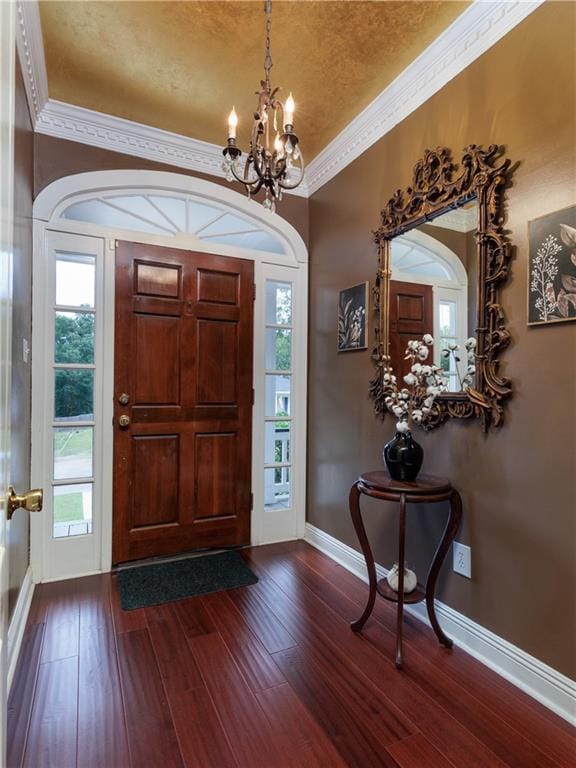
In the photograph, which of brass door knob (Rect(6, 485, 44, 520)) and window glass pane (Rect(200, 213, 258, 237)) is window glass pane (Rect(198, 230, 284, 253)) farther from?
brass door knob (Rect(6, 485, 44, 520))

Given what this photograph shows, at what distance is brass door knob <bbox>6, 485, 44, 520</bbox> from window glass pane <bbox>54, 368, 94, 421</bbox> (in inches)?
74.4

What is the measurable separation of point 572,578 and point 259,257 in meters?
2.62

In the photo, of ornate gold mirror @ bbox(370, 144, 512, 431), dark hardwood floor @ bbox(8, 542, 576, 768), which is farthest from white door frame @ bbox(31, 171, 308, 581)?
ornate gold mirror @ bbox(370, 144, 512, 431)

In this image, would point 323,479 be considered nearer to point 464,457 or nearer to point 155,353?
point 464,457

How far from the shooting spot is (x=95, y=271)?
2.63 meters

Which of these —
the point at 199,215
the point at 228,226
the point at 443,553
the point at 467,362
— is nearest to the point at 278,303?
→ the point at 228,226

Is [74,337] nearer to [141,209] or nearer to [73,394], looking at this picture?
[73,394]

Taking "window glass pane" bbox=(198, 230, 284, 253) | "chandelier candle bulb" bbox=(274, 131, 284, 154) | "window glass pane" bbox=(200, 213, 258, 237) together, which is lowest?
"chandelier candle bulb" bbox=(274, 131, 284, 154)

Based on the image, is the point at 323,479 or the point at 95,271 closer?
the point at 95,271

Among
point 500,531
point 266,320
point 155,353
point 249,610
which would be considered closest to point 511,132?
point 500,531

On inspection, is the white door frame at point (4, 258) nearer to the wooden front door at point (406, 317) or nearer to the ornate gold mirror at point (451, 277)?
the ornate gold mirror at point (451, 277)

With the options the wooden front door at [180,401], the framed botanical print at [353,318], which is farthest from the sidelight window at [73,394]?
the framed botanical print at [353,318]

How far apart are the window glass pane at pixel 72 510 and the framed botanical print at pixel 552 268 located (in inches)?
104

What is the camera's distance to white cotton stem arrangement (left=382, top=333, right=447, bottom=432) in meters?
2.02
